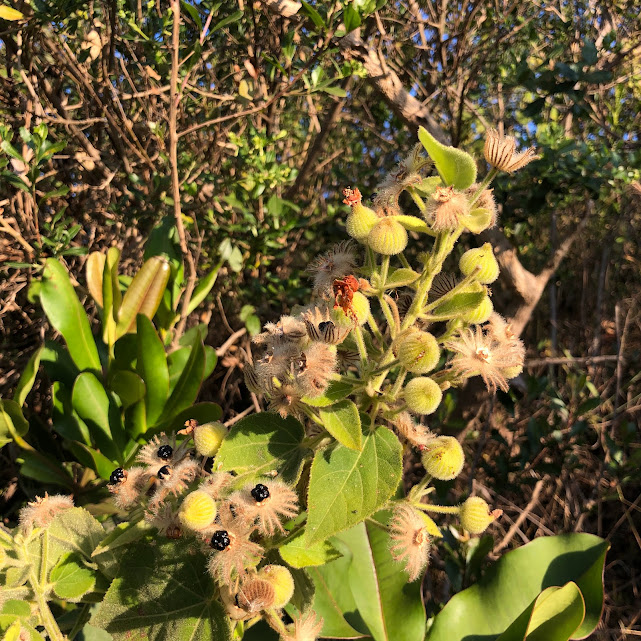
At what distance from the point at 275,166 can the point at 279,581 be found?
6.06 ft

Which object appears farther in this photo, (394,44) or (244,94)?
(394,44)

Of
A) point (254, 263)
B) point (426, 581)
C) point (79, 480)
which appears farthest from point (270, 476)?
point (426, 581)

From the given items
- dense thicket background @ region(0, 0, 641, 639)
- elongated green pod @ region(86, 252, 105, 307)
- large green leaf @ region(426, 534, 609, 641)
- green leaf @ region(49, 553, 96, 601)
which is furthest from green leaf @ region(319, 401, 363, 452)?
elongated green pod @ region(86, 252, 105, 307)

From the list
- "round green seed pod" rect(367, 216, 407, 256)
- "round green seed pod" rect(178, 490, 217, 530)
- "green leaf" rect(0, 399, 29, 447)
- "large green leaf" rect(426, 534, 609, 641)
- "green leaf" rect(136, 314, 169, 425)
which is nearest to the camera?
"round green seed pod" rect(178, 490, 217, 530)

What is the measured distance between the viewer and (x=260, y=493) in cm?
92

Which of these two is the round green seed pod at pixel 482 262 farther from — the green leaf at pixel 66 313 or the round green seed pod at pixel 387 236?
the green leaf at pixel 66 313

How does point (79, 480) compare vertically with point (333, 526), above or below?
below

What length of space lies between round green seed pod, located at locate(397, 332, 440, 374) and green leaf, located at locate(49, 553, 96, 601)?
777 mm

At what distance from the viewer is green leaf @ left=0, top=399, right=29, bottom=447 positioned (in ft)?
5.90

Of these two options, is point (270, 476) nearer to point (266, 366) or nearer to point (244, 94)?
point (266, 366)

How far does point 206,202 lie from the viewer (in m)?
2.75

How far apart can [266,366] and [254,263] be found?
5.72ft

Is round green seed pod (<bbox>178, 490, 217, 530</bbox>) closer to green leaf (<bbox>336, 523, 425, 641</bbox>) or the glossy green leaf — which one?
green leaf (<bbox>336, 523, 425, 641</bbox>)

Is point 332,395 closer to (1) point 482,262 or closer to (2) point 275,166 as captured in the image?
(1) point 482,262
